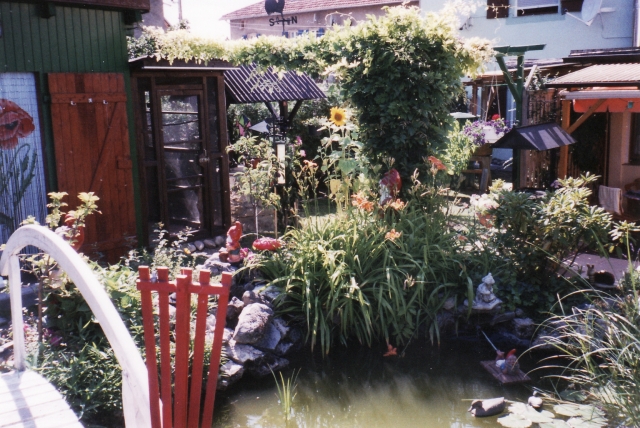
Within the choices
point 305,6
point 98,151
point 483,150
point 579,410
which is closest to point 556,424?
point 579,410

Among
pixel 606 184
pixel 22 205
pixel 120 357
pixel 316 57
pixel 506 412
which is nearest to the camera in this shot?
pixel 120 357

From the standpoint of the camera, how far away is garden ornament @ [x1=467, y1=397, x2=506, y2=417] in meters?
4.69

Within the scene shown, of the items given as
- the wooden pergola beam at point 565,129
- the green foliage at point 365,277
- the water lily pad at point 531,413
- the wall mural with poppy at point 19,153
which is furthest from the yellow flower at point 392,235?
the wooden pergola beam at point 565,129

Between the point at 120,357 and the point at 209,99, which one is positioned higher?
the point at 209,99

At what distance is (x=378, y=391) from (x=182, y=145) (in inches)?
184

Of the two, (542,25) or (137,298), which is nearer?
(137,298)

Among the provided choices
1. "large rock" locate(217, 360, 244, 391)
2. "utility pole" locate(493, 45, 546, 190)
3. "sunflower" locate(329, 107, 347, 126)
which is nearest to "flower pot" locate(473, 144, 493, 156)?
"utility pole" locate(493, 45, 546, 190)

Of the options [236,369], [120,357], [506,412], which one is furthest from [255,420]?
[120,357]

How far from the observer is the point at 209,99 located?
28.7 ft

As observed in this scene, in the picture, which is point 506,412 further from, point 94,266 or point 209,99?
point 209,99

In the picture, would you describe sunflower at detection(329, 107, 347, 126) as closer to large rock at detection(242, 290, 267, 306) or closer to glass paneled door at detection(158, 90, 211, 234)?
glass paneled door at detection(158, 90, 211, 234)

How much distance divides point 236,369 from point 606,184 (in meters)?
7.68

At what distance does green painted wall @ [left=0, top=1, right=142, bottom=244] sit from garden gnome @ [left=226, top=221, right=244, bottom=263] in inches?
80.5

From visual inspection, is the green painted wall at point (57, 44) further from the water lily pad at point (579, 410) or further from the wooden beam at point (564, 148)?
the wooden beam at point (564, 148)
